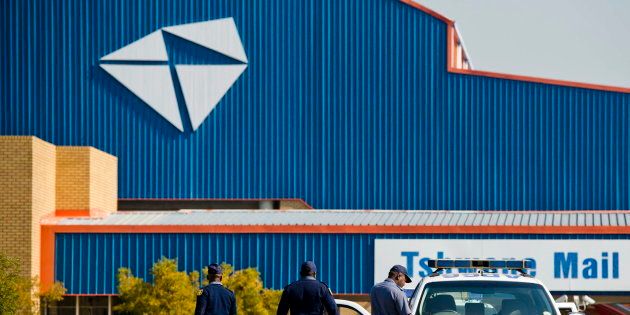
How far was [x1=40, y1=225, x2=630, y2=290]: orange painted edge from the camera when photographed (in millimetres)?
34031

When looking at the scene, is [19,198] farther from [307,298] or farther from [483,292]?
[483,292]

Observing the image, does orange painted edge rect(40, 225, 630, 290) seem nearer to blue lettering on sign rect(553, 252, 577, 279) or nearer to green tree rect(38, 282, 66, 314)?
green tree rect(38, 282, 66, 314)

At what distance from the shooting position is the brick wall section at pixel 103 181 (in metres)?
36.9

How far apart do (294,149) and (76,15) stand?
25.6 ft

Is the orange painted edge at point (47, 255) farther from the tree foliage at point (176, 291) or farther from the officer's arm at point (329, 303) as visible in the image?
the officer's arm at point (329, 303)

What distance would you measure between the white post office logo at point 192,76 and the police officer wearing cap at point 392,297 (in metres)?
24.7

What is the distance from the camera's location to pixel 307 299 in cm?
1556

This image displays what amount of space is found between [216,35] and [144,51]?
2262mm

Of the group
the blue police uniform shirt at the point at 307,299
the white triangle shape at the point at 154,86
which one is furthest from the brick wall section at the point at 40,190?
the blue police uniform shirt at the point at 307,299

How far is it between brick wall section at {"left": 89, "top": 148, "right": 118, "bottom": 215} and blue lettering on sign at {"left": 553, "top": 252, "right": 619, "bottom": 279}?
41.5 ft

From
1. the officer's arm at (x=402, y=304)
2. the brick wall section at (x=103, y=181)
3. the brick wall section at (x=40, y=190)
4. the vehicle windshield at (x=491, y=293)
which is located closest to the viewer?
the vehicle windshield at (x=491, y=293)

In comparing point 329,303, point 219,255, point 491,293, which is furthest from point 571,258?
point 329,303

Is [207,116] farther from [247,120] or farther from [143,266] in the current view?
[143,266]

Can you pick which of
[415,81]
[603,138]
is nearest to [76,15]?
[415,81]
